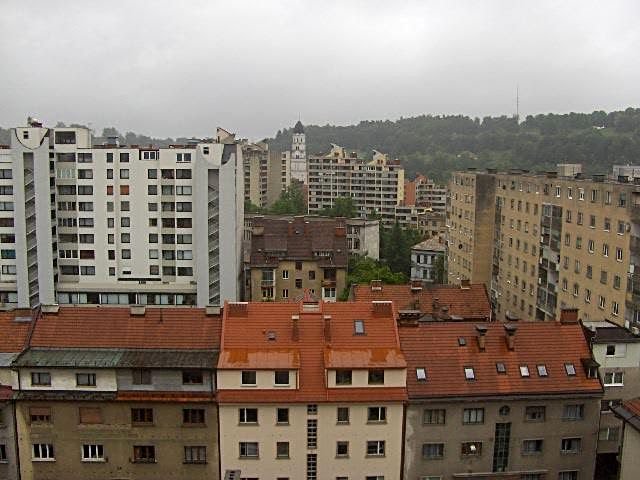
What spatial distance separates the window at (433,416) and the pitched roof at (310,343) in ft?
6.01

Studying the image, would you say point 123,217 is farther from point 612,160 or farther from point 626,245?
point 612,160

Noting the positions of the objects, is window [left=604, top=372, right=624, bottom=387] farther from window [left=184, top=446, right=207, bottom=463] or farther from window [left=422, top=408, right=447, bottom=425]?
window [left=184, top=446, right=207, bottom=463]

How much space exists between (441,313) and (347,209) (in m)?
84.9

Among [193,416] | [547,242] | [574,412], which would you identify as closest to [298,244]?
[547,242]

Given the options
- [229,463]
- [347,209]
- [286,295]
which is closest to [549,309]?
[286,295]

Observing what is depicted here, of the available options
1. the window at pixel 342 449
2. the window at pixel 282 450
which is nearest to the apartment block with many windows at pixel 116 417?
the window at pixel 282 450

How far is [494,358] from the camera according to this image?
3784 centimetres

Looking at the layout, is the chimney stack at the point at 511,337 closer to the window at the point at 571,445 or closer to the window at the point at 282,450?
the window at the point at 571,445

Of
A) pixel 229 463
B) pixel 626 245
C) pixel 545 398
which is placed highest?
pixel 626 245

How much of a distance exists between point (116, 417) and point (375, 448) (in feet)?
48.2

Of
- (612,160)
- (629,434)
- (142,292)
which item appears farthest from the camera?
(612,160)

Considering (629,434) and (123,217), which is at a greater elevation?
(123,217)

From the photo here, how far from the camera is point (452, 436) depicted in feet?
119

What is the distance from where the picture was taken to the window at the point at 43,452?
35562mm
